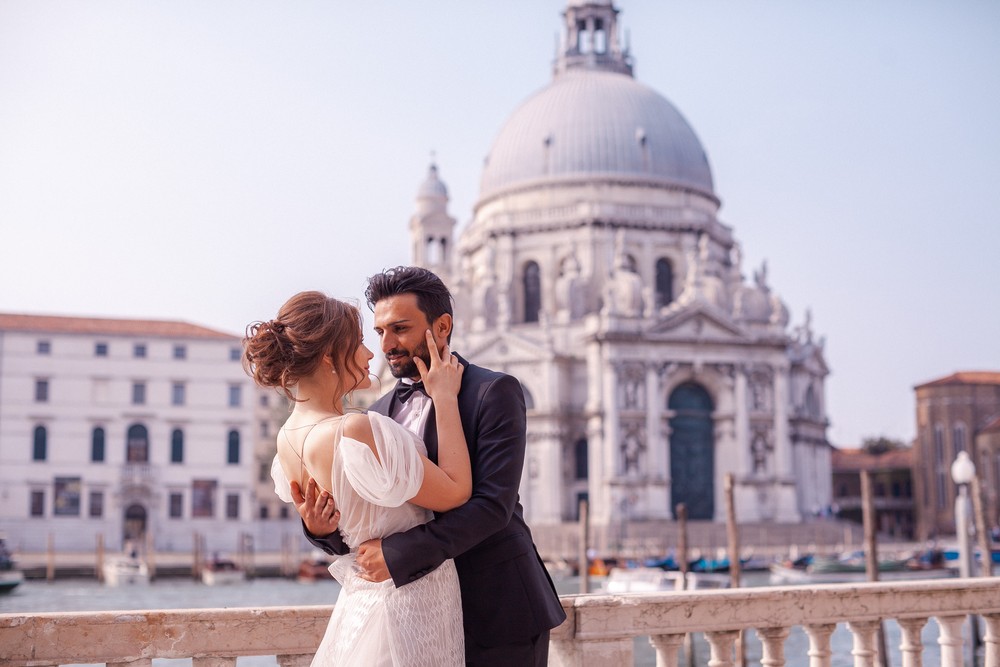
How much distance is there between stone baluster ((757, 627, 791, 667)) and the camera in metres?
5.67

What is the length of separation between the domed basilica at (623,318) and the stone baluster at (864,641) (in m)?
41.3

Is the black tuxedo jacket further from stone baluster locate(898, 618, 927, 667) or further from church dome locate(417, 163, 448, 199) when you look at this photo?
church dome locate(417, 163, 448, 199)

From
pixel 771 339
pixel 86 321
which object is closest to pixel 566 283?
pixel 771 339

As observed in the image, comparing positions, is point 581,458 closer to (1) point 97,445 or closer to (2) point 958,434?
(1) point 97,445

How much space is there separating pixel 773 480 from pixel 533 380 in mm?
9944

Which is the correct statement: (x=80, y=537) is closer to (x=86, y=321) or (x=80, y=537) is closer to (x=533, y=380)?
(x=86, y=321)

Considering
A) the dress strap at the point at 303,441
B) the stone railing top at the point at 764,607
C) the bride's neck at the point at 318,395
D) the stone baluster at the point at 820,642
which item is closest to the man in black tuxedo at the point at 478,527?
the dress strap at the point at 303,441

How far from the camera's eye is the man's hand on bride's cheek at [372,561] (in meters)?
3.74

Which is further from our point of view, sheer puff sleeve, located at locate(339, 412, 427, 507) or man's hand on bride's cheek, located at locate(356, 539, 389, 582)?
man's hand on bride's cheek, located at locate(356, 539, 389, 582)

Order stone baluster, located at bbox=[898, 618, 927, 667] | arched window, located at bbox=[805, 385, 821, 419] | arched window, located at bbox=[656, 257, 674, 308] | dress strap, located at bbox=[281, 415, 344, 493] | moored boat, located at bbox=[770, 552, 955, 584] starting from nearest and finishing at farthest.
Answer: dress strap, located at bbox=[281, 415, 344, 493]
stone baluster, located at bbox=[898, 618, 927, 667]
moored boat, located at bbox=[770, 552, 955, 584]
arched window, located at bbox=[656, 257, 674, 308]
arched window, located at bbox=[805, 385, 821, 419]

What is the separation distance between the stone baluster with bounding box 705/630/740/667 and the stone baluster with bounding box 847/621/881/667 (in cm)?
62

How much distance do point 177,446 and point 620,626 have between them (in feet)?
167

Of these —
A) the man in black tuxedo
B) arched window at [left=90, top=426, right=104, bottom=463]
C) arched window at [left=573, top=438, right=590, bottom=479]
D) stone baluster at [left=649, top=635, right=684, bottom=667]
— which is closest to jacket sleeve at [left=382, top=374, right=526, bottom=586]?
the man in black tuxedo

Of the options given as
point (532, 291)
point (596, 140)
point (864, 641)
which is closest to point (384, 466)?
point (864, 641)
